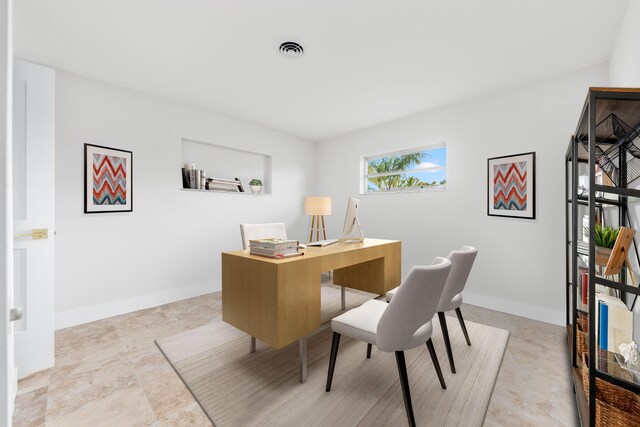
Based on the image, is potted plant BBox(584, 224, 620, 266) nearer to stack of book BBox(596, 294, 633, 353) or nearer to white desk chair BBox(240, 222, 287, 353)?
stack of book BBox(596, 294, 633, 353)

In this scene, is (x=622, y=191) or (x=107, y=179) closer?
(x=622, y=191)

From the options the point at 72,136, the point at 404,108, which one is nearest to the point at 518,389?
the point at 404,108

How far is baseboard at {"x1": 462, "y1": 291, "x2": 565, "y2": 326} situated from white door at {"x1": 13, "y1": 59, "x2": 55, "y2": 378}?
399 cm

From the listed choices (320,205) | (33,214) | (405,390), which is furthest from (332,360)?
(33,214)

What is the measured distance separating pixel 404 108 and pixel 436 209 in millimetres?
1382

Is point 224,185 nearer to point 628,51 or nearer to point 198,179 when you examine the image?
point 198,179

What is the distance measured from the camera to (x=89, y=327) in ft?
8.55

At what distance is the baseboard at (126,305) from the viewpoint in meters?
2.64

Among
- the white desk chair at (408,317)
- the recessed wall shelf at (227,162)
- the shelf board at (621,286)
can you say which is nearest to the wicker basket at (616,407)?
the shelf board at (621,286)

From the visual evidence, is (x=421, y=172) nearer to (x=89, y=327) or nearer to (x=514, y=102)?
(x=514, y=102)

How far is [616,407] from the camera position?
111cm

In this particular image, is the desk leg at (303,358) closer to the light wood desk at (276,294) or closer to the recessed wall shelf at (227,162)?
the light wood desk at (276,294)

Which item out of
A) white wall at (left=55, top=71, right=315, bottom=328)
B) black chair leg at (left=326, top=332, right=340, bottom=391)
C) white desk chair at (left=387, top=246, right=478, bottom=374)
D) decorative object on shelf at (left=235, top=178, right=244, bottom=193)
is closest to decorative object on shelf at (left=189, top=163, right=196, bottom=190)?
white wall at (left=55, top=71, right=315, bottom=328)

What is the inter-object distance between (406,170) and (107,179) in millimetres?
3731
